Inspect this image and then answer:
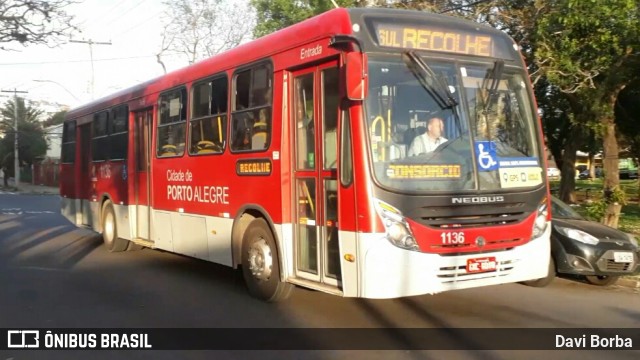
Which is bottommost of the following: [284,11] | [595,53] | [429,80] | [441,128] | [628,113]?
[441,128]

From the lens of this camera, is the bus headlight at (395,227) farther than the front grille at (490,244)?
No

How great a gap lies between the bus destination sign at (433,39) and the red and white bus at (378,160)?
15 millimetres

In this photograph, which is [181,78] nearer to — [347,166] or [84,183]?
[347,166]

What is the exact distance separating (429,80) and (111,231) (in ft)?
28.2

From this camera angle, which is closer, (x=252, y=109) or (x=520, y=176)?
(x=520, y=176)

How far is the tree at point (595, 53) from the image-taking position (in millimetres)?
11094

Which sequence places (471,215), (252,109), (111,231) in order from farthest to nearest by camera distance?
(111,231) → (252,109) → (471,215)

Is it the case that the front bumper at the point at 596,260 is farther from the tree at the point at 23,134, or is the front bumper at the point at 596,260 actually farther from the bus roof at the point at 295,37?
the tree at the point at 23,134

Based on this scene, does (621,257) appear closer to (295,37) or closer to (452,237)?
(452,237)

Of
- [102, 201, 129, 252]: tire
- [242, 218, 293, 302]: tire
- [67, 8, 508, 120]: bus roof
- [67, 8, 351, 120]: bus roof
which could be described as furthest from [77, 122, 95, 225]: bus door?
[242, 218, 293, 302]: tire

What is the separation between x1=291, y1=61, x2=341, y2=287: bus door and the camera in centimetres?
652

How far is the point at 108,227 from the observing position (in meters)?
12.9

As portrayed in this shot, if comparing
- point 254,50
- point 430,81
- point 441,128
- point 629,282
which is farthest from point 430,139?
point 629,282

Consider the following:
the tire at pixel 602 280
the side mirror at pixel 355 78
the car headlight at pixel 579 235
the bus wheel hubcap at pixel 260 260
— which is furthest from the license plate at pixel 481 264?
the tire at pixel 602 280
